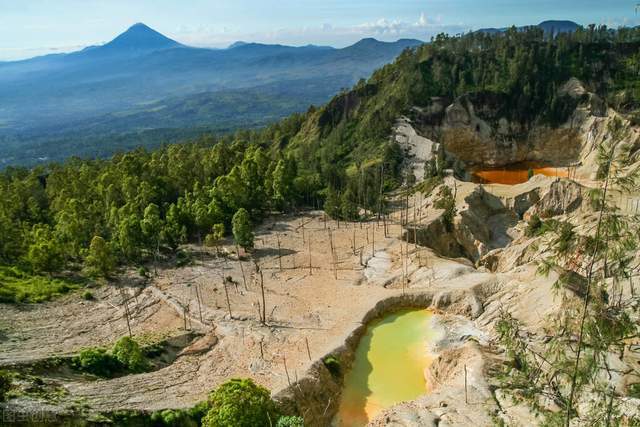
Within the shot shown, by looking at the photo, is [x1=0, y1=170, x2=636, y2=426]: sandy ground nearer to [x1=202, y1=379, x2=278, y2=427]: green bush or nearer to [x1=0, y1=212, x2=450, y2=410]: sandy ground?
[x1=0, y1=212, x2=450, y2=410]: sandy ground

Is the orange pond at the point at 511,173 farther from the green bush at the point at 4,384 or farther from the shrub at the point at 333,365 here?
the green bush at the point at 4,384

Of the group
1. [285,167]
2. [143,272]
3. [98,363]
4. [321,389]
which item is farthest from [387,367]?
[285,167]

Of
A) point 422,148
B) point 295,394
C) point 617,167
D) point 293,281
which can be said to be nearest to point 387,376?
point 295,394

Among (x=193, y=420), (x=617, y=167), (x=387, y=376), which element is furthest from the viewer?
(x=387, y=376)

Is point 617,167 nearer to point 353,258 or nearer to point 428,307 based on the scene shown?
point 428,307

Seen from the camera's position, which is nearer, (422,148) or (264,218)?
(264,218)

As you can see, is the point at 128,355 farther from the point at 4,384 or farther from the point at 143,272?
the point at 143,272
